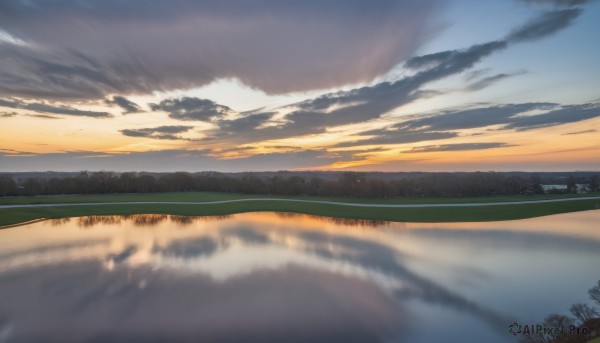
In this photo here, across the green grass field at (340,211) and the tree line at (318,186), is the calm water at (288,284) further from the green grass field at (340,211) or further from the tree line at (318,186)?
the tree line at (318,186)

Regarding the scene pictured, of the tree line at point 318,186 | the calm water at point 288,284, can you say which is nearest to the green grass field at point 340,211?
the calm water at point 288,284

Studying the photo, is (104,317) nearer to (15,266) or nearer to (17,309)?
(17,309)

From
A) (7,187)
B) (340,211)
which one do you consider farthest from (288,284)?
(7,187)

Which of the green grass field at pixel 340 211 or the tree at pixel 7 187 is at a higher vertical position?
the tree at pixel 7 187

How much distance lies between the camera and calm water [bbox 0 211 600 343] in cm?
809

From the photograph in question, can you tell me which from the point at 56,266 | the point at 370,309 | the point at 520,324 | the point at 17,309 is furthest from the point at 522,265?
the point at 56,266

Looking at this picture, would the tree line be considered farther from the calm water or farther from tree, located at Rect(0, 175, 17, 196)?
the calm water

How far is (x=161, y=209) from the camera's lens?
3247 cm

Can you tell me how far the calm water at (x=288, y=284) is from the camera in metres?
8.09

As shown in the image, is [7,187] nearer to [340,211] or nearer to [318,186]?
[318,186]

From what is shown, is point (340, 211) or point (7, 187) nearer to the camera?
point (340, 211)

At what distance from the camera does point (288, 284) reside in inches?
442

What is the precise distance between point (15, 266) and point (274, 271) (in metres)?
11.4

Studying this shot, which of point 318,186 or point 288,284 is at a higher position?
point 318,186
